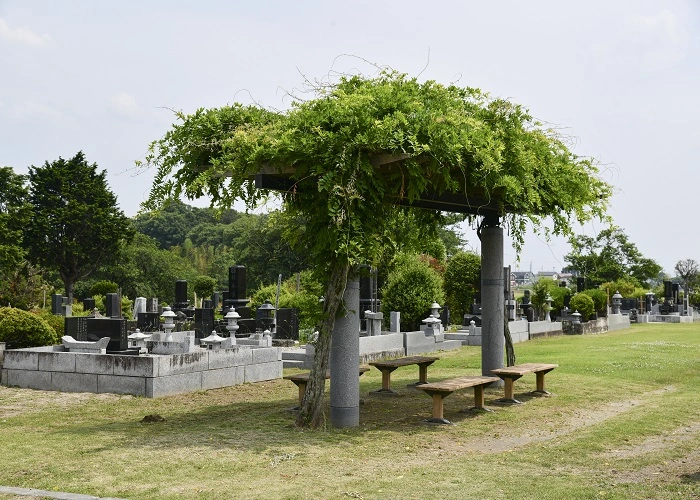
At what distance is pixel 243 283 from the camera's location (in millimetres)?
25688

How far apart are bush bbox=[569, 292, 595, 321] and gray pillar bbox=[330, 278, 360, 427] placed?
27.2 m

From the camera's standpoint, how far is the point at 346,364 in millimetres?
9984

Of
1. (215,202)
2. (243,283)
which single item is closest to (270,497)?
(215,202)

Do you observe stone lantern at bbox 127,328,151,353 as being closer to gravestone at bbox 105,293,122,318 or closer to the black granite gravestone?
gravestone at bbox 105,293,122,318

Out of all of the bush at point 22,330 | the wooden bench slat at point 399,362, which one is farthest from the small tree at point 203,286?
the wooden bench slat at point 399,362

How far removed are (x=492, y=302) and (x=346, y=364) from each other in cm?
427

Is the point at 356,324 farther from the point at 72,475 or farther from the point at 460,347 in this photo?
the point at 460,347

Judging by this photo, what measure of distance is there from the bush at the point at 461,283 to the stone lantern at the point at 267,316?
439 inches

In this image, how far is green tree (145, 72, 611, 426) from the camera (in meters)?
9.05

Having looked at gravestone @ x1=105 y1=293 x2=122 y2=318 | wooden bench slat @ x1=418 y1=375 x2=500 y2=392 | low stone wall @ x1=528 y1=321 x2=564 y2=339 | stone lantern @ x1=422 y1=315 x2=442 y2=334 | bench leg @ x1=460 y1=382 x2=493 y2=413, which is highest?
gravestone @ x1=105 y1=293 x2=122 y2=318

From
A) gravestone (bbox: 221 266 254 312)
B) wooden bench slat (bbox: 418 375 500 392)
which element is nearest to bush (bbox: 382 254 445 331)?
gravestone (bbox: 221 266 254 312)

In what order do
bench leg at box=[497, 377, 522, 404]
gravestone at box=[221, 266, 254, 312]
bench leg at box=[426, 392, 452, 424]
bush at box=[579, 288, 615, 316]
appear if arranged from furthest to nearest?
bush at box=[579, 288, 615, 316] → gravestone at box=[221, 266, 254, 312] → bench leg at box=[497, 377, 522, 404] → bench leg at box=[426, 392, 452, 424]

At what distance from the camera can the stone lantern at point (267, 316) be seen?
22766 millimetres

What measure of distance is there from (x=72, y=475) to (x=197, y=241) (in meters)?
76.8
